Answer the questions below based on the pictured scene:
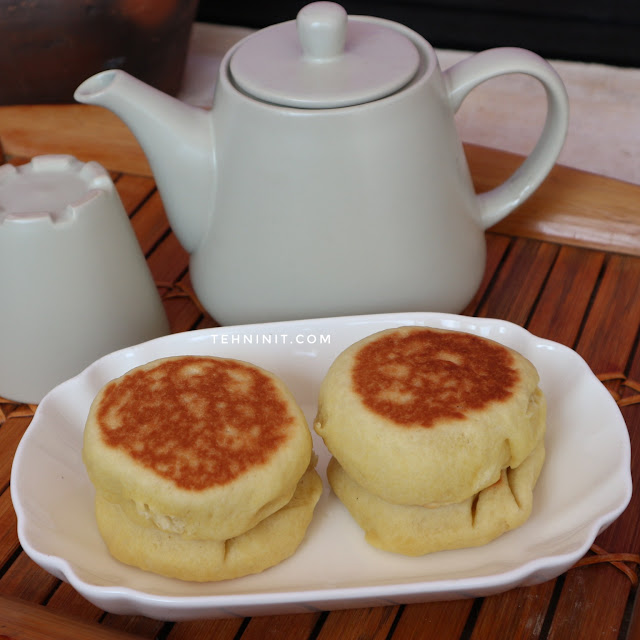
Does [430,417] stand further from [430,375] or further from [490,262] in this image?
[490,262]

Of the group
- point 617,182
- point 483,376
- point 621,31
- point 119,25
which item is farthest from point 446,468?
point 621,31

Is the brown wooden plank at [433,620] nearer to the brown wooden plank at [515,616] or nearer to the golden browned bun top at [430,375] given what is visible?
the brown wooden plank at [515,616]

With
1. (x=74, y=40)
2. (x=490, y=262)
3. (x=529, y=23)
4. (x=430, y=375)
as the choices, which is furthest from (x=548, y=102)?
(x=529, y=23)

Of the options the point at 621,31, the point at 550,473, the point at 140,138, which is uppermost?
the point at 140,138

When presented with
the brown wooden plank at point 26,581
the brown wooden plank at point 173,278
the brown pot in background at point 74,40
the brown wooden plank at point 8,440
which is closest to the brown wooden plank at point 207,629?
the brown wooden plank at point 26,581

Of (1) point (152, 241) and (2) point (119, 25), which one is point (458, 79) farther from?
(2) point (119, 25)

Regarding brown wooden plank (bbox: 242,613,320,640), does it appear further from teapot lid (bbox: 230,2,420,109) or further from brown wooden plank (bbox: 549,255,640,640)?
teapot lid (bbox: 230,2,420,109)
